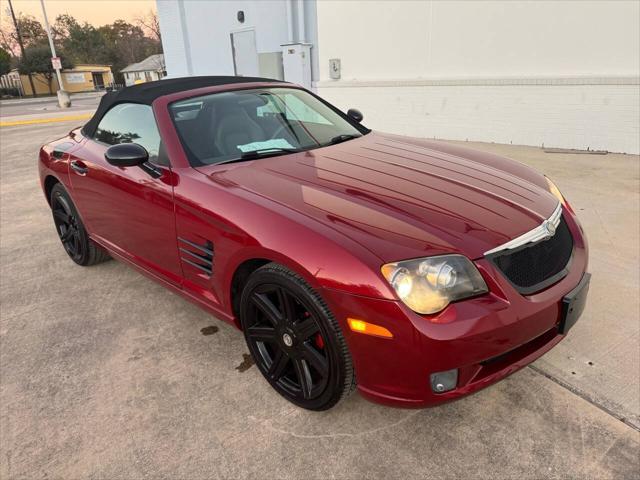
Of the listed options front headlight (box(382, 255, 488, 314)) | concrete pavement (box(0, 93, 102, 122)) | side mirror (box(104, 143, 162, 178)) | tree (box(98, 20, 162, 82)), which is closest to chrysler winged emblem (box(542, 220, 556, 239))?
front headlight (box(382, 255, 488, 314))

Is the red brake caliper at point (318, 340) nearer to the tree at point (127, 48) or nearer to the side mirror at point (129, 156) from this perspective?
the side mirror at point (129, 156)

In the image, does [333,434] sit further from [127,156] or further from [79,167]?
[79,167]

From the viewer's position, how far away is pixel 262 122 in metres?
3.10

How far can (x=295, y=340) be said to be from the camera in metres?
2.17

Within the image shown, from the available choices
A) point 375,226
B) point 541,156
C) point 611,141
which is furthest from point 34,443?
point 611,141

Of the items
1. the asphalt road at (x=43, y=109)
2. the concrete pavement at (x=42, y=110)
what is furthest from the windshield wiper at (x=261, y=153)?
the asphalt road at (x=43, y=109)

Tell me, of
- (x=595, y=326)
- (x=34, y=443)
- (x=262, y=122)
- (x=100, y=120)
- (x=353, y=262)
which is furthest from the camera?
(x=100, y=120)

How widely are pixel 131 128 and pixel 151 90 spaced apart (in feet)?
0.96

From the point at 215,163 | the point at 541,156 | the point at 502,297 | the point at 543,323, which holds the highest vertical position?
the point at 215,163

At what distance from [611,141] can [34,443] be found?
8.59m

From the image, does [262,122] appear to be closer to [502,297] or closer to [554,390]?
[502,297]

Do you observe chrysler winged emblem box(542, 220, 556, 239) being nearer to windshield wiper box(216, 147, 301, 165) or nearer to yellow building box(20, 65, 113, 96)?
windshield wiper box(216, 147, 301, 165)

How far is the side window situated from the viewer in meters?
2.90

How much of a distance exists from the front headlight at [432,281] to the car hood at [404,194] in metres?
0.04
